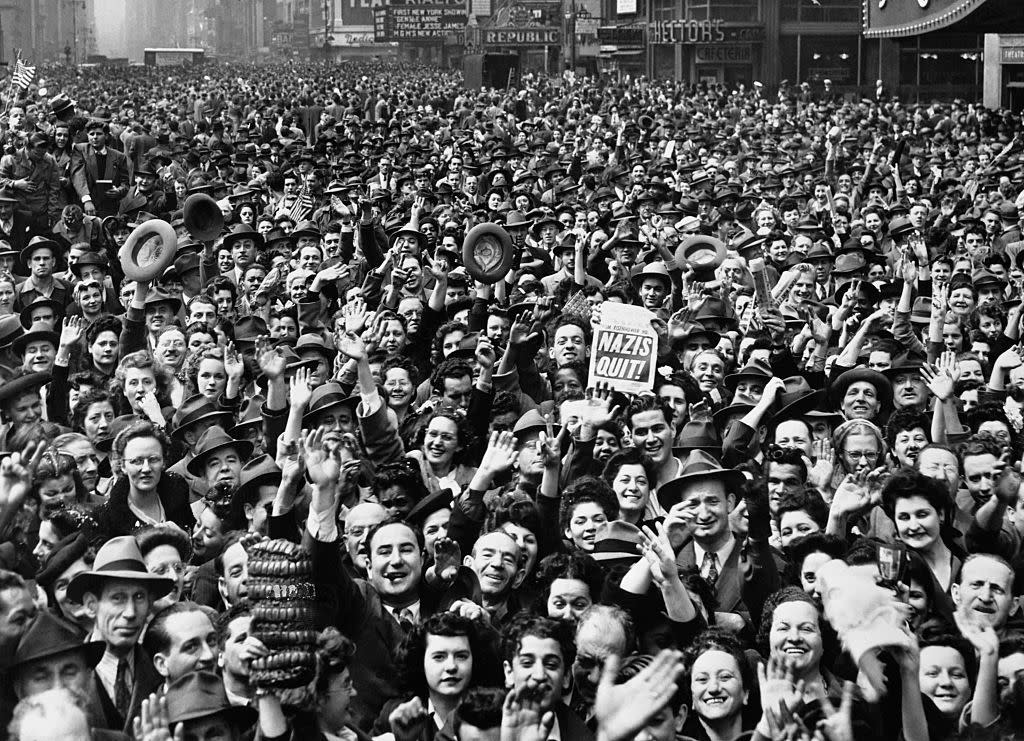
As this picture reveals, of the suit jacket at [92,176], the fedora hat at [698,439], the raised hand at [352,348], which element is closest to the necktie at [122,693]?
the raised hand at [352,348]

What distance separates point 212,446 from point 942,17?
2717cm

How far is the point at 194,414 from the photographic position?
8906mm

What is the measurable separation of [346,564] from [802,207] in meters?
11.6

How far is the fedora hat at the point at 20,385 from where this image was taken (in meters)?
8.93

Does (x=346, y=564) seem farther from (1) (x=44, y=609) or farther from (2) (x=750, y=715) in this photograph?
(2) (x=750, y=715)

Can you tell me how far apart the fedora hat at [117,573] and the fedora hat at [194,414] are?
229cm

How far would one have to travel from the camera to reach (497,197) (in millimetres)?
Result: 18219

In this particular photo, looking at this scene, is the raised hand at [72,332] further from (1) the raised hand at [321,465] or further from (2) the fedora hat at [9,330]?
(1) the raised hand at [321,465]

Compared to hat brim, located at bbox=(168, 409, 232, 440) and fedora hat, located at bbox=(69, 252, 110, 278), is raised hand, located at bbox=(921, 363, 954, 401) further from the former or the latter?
fedora hat, located at bbox=(69, 252, 110, 278)

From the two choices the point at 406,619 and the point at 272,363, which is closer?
the point at 406,619

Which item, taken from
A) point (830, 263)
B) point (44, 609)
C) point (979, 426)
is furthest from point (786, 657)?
point (830, 263)

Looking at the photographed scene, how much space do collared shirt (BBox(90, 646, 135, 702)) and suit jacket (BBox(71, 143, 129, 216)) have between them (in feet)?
41.8

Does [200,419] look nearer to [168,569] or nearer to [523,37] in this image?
[168,569]

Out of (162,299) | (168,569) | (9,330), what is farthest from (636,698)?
(162,299)
